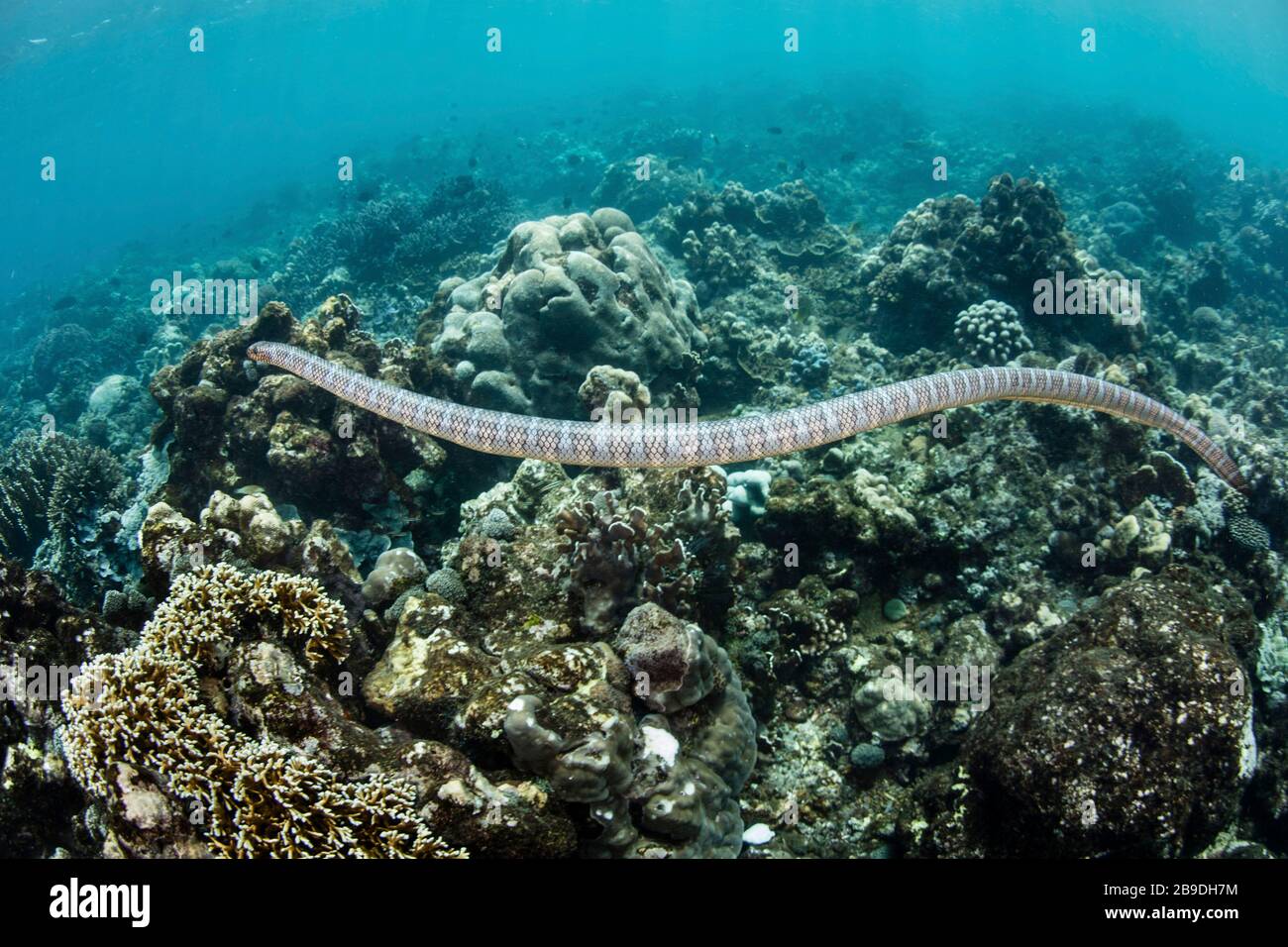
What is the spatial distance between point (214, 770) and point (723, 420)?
6216 mm

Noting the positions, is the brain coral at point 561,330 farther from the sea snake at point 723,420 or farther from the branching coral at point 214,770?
the branching coral at point 214,770

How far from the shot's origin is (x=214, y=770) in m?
3.37

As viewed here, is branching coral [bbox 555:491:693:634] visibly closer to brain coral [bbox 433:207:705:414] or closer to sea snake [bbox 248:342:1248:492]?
sea snake [bbox 248:342:1248:492]

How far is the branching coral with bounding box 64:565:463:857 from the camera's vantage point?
10.5ft

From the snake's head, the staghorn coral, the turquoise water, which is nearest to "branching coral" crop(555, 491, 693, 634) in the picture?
the turquoise water

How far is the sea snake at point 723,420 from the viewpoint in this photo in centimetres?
695

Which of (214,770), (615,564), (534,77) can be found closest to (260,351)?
(615,564)

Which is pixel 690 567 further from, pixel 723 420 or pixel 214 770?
pixel 214 770

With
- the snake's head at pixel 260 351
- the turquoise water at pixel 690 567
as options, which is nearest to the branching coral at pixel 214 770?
the turquoise water at pixel 690 567

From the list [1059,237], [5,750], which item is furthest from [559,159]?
[5,750]

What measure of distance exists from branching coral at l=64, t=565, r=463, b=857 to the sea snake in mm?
3975

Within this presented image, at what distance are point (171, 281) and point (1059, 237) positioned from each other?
42.6 metres

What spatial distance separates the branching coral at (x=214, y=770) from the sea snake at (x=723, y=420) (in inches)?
156
